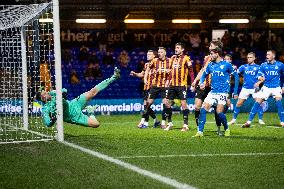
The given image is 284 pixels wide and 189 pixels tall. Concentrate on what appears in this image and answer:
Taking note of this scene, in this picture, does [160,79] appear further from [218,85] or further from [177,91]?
[218,85]

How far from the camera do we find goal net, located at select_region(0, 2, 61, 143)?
1320cm

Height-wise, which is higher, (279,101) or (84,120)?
(279,101)

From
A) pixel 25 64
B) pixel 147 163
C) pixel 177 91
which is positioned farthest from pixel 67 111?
pixel 147 163

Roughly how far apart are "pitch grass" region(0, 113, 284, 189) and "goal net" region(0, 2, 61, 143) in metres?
1.90

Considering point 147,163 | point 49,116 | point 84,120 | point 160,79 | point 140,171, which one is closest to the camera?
point 140,171

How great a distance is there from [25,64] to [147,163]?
716 centimetres

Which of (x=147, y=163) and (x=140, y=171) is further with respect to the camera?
(x=147, y=163)

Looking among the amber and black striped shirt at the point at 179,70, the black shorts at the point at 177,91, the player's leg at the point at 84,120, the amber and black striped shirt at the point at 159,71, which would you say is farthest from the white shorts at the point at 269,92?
the player's leg at the point at 84,120

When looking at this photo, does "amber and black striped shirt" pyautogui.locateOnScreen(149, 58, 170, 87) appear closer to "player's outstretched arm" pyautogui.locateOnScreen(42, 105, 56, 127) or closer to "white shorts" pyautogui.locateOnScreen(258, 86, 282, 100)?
"white shorts" pyautogui.locateOnScreen(258, 86, 282, 100)

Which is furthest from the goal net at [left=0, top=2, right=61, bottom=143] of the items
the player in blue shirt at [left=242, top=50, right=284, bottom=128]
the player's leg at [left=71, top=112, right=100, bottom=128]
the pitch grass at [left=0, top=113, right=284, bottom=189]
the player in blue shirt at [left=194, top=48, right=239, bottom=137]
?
the player in blue shirt at [left=242, top=50, right=284, bottom=128]

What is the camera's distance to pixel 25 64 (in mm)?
14695

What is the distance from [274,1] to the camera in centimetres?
3008

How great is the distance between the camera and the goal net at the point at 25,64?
1320 centimetres

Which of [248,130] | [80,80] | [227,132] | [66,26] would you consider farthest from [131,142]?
[66,26]
